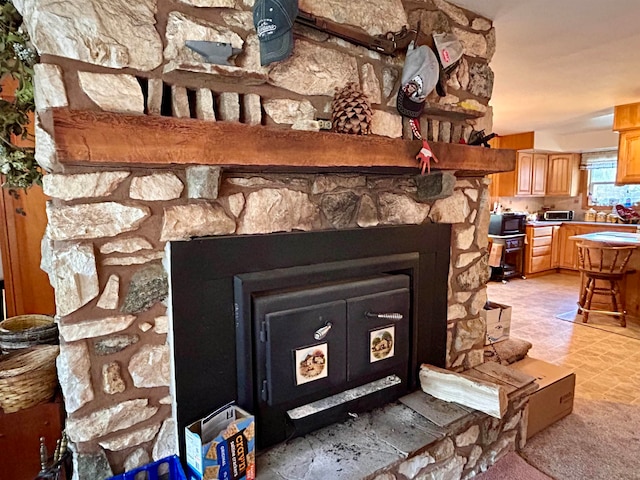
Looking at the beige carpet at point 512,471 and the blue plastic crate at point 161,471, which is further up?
the blue plastic crate at point 161,471

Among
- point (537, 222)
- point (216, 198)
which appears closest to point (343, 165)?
point (216, 198)

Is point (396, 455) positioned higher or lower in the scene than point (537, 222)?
lower

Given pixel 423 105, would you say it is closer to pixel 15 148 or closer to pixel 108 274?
pixel 108 274

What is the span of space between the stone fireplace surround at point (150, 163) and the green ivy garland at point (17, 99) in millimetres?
255

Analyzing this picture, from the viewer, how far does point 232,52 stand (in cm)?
127

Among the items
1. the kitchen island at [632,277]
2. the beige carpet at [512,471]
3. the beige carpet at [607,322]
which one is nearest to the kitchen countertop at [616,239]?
the kitchen island at [632,277]

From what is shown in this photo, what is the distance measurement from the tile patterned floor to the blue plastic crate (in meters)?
2.62

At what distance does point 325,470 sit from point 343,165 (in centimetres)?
105

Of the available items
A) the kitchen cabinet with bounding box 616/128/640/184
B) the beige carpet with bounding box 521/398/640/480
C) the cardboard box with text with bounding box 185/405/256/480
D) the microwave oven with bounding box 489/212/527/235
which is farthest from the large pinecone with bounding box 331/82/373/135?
the microwave oven with bounding box 489/212/527/235

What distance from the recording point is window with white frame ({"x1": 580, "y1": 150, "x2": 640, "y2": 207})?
6488 millimetres

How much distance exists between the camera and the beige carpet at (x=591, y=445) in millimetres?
1993

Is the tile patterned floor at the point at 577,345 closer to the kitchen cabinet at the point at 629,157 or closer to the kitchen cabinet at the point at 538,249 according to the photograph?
the kitchen cabinet at the point at 538,249

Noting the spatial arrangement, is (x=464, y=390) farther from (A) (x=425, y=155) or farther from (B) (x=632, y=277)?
(B) (x=632, y=277)

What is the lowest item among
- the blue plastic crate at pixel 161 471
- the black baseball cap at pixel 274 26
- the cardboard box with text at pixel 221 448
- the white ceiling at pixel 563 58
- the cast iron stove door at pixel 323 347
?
the blue plastic crate at pixel 161 471
